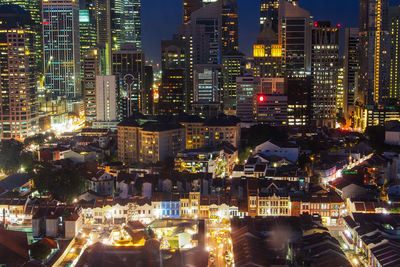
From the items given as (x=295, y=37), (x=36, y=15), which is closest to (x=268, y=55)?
(x=295, y=37)

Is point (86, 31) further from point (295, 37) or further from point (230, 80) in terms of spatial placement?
point (295, 37)

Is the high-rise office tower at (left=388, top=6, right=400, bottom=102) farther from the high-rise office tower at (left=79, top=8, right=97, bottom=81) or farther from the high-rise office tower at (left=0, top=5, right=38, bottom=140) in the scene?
the high-rise office tower at (left=79, top=8, right=97, bottom=81)

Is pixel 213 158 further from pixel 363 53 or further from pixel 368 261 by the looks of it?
pixel 363 53

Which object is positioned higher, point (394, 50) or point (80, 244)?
point (394, 50)

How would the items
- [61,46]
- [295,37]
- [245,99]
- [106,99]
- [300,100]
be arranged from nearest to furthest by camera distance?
[106,99], [300,100], [245,99], [295,37], [61,46]

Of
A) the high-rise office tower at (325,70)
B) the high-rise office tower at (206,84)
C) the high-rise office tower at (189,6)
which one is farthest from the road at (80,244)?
the high-rise office tower at (189,6)
